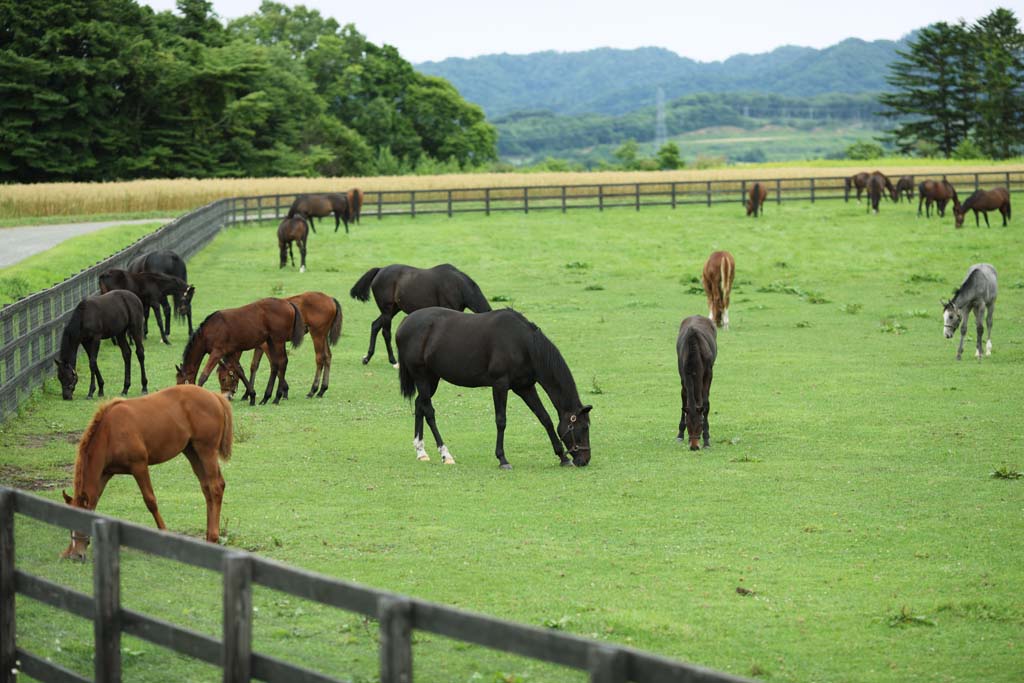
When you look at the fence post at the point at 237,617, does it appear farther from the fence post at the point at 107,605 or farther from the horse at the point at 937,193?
the horse at the point at 937,193

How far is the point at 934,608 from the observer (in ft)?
27.9

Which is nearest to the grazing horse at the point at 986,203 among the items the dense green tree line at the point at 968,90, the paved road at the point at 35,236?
the paved road at the point at 35,236

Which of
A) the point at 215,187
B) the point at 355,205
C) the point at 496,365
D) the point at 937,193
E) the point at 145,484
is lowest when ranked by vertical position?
the point at 145,484

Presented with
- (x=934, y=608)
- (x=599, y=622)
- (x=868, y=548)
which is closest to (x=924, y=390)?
(x=868, y=548)

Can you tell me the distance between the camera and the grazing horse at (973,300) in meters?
21.7

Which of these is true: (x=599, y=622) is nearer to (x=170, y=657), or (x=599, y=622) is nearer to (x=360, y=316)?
(x=170, y=657)

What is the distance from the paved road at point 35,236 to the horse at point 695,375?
22.1m

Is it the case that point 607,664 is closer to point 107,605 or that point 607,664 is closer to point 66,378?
point 107,605

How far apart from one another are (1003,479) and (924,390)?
20.2ft

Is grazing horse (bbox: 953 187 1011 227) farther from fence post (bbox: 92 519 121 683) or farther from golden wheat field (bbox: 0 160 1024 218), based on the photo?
fence post (bbox: 92 519 121 683)

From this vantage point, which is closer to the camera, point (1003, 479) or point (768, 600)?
point (768, 600)

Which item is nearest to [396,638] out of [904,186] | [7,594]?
[7,594]

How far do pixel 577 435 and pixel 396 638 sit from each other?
9.09m

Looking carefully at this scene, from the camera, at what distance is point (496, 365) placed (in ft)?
44.8
